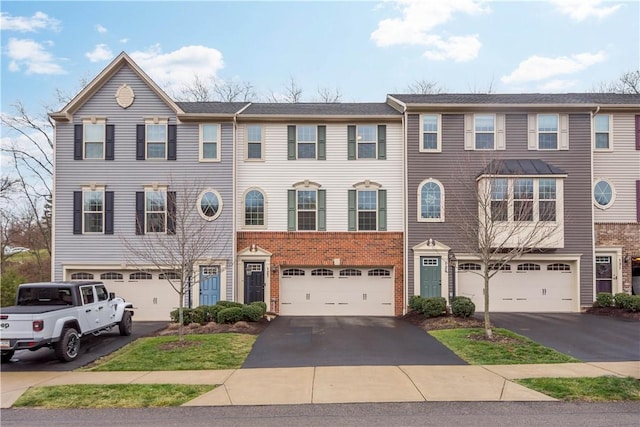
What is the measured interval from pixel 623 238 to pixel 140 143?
21.7 meters

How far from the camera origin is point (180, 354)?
1195 cm

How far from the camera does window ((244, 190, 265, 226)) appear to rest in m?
20.4

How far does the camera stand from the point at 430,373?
10.0 m

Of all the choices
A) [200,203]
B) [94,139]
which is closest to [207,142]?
[200,203]

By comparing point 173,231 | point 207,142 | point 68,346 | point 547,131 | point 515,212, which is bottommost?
point 68,346

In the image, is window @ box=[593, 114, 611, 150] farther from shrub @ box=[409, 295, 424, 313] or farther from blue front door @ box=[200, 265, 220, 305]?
blue front door @ box=[200, 265, 220, 305]

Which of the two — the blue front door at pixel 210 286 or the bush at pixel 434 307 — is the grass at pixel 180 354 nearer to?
the blue front door at pixel 210 286

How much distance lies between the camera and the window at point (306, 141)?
2061 cm

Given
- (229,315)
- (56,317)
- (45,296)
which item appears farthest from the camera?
(229,315)

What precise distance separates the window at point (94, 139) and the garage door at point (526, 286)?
16.6m

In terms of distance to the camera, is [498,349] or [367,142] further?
[367,142]

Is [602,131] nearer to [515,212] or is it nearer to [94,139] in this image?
[515,212]

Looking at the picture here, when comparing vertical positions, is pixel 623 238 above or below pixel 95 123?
below

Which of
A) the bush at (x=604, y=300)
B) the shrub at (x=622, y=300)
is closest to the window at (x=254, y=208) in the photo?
the bush at (x=604, y=300)
